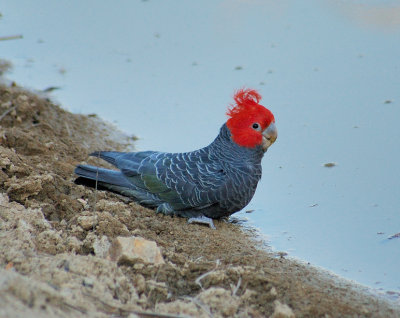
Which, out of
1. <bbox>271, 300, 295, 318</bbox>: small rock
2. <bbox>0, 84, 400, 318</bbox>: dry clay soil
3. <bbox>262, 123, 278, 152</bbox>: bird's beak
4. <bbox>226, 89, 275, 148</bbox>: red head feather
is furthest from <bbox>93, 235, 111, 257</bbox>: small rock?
<bbox>262, 123, 278, 152</bbox>: bird's beak

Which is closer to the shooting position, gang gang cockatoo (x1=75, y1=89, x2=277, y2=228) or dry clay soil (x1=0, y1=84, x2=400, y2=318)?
dry clay soil (x1=0, y1=84, x2=400, y2=318)

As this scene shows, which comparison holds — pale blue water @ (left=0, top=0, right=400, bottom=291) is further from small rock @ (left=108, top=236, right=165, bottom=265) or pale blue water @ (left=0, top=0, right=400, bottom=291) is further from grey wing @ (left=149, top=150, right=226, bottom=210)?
small rock @ (left=108, top=236, right=165, bottom=265)

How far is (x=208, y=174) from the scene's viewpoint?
5.22 m

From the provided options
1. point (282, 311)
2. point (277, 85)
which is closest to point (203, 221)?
point (282, 311)

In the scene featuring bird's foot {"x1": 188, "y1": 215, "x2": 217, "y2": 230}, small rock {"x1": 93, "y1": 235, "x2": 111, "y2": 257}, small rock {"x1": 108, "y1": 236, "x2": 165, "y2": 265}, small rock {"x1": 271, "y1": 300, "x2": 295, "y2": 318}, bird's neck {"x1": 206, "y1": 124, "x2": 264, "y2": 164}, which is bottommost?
bird's foot {"x1": 188, "y1": 215, "x2": 217, "y2": 230}

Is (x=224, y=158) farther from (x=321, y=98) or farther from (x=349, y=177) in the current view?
(x=321, y=98)

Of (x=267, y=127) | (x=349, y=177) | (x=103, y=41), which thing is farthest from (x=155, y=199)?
(x=103, y=41)

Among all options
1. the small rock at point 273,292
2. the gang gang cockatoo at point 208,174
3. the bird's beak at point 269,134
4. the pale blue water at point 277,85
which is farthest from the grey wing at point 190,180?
the small rock at point 273,292

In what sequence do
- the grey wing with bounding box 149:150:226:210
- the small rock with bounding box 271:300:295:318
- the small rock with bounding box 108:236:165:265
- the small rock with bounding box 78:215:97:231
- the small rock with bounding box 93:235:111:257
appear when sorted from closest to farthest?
the small rock with bounding box 271:300:295:318, the small rock with bounding box 108:236:165:265, the small rock with bounding box 93:235:111:257, the small rock with bounding box 78:215:97:231, the grey wing with bounding box 149:150:226:210

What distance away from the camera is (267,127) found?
5.27 m

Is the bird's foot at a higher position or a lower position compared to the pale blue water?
lower

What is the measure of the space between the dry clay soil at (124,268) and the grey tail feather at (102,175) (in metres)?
0.12

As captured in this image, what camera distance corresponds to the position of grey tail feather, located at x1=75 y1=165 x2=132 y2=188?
5.20 metres

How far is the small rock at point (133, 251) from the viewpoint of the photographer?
387cm
